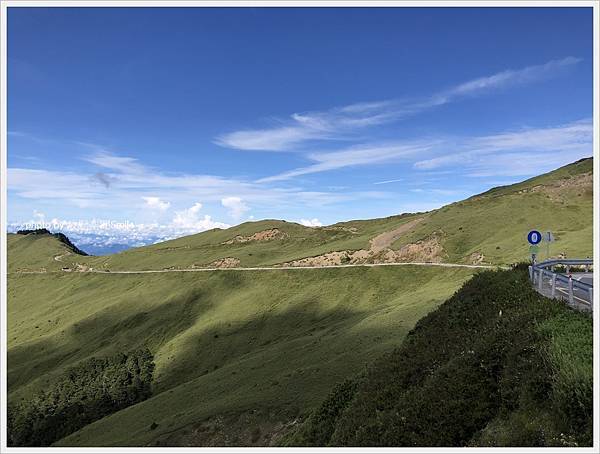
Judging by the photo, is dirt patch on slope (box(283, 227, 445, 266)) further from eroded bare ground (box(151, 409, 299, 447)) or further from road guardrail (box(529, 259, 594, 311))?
eroded bare ground (box(151, 409, 299, 447))

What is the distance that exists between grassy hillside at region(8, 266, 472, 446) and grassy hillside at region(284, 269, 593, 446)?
790 cm

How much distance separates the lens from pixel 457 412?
16.2 meters

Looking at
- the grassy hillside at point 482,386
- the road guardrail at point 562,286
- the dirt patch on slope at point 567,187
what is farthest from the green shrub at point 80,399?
the dirt patch on slope at point 567,187

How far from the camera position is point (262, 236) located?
195 metres

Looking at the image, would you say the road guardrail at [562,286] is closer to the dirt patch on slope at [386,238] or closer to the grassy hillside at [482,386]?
the grassy hillside at [482,386]

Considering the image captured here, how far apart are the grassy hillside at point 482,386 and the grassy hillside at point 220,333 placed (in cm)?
790

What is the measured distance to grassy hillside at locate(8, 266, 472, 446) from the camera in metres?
33.0

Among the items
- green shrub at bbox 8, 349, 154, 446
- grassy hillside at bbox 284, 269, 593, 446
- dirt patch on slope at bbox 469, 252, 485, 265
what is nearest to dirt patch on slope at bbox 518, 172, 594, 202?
dirt patch on slope at bbox 469, 252, 485, 265

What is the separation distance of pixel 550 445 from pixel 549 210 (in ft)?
368

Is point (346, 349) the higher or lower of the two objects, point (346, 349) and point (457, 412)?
the lower

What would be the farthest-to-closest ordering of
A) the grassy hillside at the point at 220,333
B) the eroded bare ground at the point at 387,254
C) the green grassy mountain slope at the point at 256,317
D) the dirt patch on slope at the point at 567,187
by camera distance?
the dirt patch on slope at the point at 567,187, the eroded bare ground at the point at 387,254, the grassy hillside at the point at 220,333, the green grassy mountain slope at the point at 256,317

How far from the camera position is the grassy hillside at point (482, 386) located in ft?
44.3

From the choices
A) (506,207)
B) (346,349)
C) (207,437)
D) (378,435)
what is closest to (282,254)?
(506,207)

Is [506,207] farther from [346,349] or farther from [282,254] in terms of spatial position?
[346,349]
